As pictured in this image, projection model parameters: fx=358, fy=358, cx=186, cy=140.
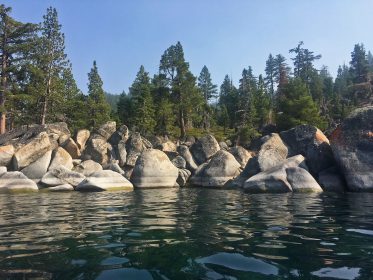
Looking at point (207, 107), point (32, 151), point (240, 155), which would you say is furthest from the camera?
point (207, 107)

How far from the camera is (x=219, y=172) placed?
27422 mm

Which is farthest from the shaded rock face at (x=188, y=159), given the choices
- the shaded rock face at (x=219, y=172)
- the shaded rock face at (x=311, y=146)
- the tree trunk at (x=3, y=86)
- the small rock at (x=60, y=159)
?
the tree trunk at (x=3, y=86)

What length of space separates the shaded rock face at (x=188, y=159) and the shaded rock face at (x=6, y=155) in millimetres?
15028

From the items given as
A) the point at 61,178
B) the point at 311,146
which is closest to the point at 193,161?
the point at 311,146

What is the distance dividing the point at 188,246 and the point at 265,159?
19.9 meters

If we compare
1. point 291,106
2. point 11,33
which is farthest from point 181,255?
point 11,33

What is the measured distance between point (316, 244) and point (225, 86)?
81612 mm

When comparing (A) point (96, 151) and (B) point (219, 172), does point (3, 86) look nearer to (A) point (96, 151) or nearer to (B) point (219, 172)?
(A) point (96, 151)

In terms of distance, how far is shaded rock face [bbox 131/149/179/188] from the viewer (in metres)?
26.1

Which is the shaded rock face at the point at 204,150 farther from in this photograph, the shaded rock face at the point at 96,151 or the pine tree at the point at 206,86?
the pine tree at the point at 206,86

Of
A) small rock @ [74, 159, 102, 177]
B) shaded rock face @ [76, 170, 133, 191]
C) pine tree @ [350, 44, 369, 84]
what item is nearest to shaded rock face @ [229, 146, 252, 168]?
shaded rock face @ [76, 170, 133, 191]

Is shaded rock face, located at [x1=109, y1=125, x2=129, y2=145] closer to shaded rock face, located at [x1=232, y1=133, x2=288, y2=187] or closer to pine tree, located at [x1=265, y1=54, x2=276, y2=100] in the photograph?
shaded rock face, located at [x1=232, y1=133, x2=288, y2=187]

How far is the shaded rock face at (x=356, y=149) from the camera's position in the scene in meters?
20.2

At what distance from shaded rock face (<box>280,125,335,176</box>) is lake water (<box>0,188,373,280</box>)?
1421cm
